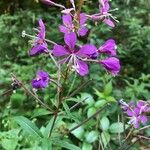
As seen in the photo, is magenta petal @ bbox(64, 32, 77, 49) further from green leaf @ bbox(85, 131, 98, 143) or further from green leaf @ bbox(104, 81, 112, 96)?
green leaf @ bbox(104, 81, 112, 96)

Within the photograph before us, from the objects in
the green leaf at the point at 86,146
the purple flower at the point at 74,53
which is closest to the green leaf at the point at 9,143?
the green leaf at the point at 86,146

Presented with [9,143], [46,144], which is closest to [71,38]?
[46,144]

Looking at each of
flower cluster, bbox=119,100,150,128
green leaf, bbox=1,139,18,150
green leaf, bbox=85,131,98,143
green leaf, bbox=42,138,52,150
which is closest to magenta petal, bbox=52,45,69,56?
green leaf, bbox=42,138,52,150

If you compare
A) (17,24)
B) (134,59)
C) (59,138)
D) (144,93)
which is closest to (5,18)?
(17,24)

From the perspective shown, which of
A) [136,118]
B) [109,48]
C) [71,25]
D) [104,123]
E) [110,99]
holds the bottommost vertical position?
[104,123]

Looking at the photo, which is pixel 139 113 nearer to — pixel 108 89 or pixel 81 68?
pixel 81 68

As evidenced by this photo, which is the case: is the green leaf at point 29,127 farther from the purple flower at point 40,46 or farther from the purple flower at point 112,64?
the purple flower at point 112,64

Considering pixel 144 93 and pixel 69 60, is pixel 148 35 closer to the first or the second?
pixel 144 93
